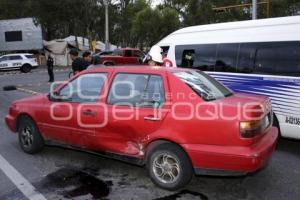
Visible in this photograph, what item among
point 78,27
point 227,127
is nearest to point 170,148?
point 227,127

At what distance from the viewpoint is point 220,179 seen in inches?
235

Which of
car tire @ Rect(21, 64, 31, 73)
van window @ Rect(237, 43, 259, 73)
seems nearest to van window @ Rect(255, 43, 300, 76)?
van window @ Rect(237, 43, 259, 73)

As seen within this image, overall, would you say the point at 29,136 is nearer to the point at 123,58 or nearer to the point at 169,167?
the point at 169,167

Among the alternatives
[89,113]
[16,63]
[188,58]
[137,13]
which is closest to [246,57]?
[188,58]

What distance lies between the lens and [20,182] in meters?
5.86

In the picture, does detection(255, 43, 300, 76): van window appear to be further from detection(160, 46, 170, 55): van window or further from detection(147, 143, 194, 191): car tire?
detection(147, 143, 194, 191): car tire

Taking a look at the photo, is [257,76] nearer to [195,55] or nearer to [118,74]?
[195,55]

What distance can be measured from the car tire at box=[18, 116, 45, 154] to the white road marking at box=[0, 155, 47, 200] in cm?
45

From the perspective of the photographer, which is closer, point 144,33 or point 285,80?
point 285,80

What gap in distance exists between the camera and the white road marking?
537 cm

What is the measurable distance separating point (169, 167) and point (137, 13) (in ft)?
143

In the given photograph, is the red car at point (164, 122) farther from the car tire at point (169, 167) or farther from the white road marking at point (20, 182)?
the white road marking at point (20, 182)

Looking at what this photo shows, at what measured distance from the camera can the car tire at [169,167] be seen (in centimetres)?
527

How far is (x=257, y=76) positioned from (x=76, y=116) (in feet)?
10.7
